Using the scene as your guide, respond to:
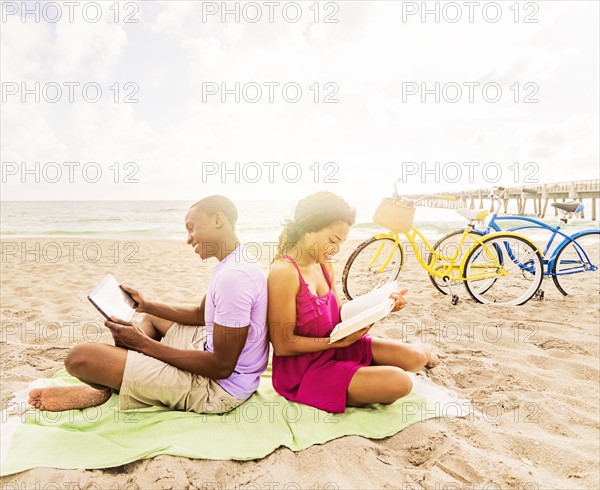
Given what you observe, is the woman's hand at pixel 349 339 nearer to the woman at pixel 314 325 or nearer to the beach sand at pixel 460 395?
the woman at pixel 314 325

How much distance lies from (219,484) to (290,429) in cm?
51

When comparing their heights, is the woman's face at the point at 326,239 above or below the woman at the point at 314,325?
above

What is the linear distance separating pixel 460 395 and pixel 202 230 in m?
2.09

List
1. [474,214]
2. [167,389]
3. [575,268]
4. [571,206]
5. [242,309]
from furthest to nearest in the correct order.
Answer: [575,268] < [571,206] < [474,214] < [167,389] < [242,309]

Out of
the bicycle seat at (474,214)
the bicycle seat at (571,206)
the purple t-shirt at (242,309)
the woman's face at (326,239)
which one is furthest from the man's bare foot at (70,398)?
the bicycle seat at (571,206)

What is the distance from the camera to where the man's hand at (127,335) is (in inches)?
88.5

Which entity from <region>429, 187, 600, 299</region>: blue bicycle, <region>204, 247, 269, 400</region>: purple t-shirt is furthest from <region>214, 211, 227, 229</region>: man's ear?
<region>429, 187, 600, 299</region>: blue bicycle

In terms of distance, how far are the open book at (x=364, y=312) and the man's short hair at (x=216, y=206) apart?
2.70 ft

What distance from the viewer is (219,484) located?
6.73 ft

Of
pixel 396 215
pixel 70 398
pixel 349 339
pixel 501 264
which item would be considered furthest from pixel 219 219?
pixel 501 264

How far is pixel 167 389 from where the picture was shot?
2400 mm

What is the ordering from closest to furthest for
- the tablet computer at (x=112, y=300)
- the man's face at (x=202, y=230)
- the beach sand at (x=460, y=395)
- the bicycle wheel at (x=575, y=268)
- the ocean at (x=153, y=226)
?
the beach sand at (x=460, y=395) < the tablet computer at (x=112, y=300) < the man's face at (x=202, y=230) < the bicycle wheel at (x=575, y=268) < the ocean at (x=153, y=226)

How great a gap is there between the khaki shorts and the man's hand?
0.18ft

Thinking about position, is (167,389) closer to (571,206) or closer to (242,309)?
(242,309)
